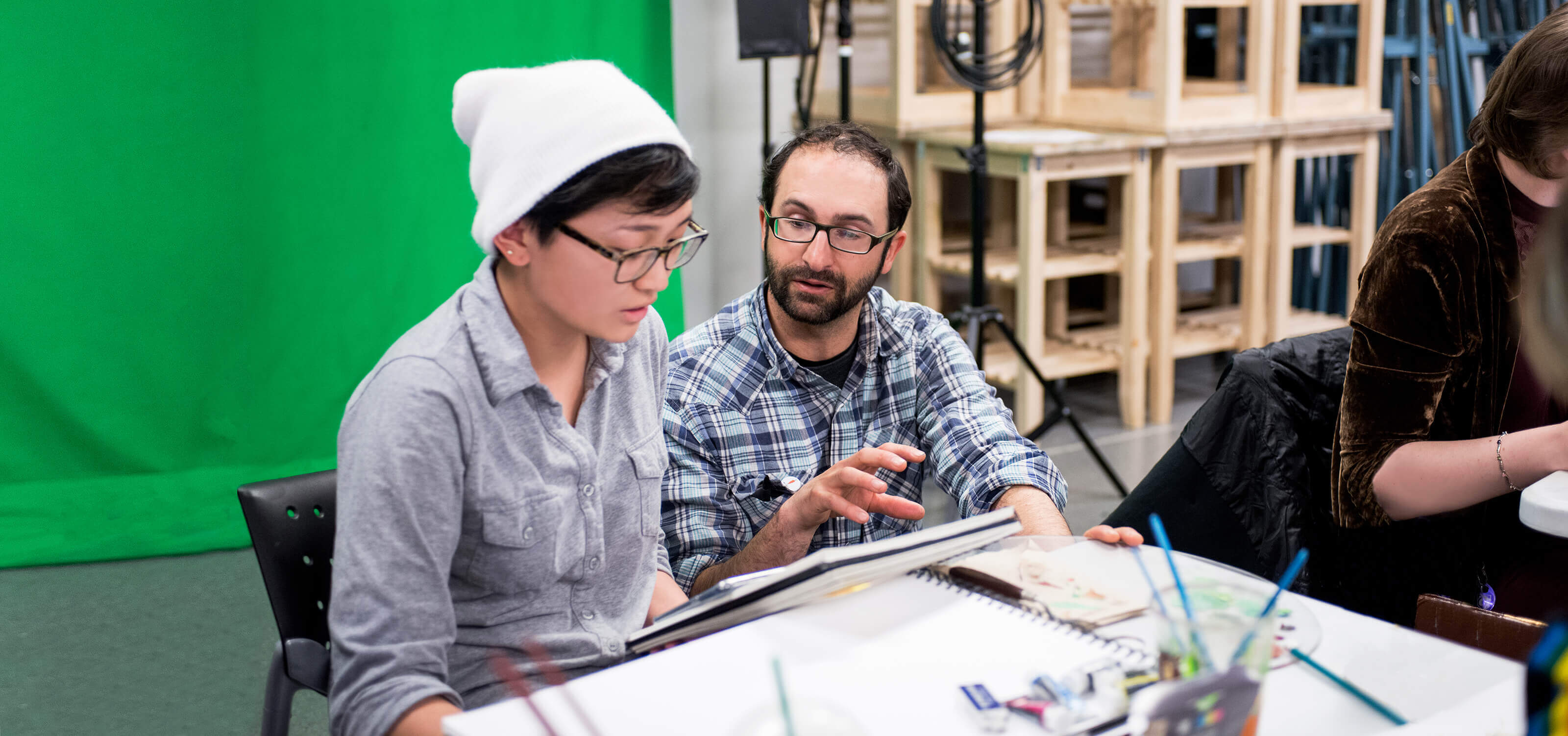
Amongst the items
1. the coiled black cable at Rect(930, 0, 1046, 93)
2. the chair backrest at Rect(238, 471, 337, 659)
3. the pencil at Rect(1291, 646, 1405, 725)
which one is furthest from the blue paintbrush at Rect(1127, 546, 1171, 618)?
the coiled black cable at Rect(930, 0, 1046, 93)

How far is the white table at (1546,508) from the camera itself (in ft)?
4.33

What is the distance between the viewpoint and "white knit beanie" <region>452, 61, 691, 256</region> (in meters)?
1.16

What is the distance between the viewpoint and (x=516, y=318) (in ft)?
4.16

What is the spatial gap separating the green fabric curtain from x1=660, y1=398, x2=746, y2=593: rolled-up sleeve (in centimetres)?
191

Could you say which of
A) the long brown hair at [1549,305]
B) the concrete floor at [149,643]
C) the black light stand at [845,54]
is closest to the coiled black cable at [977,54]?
the black light stand at [845,54]

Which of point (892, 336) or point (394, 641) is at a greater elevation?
point (892, 336)

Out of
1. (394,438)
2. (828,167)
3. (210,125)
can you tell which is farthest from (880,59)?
(394,438)

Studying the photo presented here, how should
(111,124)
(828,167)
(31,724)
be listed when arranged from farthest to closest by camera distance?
(111,124), (31,724), (828,167)

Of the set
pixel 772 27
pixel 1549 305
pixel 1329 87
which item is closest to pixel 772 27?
pixel 772 27

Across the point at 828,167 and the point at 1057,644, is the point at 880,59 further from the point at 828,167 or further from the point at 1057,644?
the point at 1057,644

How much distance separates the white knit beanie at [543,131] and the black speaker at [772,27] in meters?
2.30

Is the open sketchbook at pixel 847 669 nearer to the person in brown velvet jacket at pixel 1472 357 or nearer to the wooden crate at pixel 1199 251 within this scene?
the person in brown velvet jacket at pixel 1472 357

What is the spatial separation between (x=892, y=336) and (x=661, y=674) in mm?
908

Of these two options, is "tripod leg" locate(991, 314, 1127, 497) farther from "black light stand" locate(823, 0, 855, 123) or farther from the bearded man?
the bearded man
